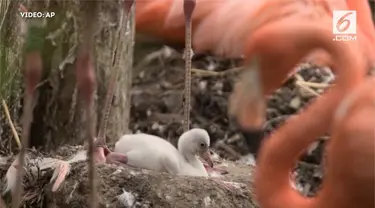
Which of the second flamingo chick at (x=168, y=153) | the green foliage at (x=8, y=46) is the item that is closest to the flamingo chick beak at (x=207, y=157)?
the second flamingo chick at (x=168, y=153)

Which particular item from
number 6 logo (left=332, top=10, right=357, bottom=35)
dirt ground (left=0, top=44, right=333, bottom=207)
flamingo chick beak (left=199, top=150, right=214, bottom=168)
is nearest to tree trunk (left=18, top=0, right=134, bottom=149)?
dirt ground (left=0, top=44, right=333, bottom=207)

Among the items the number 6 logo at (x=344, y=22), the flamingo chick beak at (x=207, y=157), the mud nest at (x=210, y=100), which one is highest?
the number 6 logo at (x=344, y=22)

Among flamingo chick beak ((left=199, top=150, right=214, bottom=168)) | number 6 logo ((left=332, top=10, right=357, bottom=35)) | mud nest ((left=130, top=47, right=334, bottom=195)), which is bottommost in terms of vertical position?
flamingo chick beak ((left=199, top=150, right=214, bottom=168))

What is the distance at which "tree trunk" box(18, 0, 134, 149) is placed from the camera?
1.36 metres

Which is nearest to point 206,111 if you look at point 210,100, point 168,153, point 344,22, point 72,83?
point 210,100

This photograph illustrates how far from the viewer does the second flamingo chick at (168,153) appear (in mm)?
1293

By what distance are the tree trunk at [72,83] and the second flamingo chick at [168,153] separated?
11cm

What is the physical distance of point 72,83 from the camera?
1543mm

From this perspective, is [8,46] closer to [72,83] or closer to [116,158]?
[116,158]

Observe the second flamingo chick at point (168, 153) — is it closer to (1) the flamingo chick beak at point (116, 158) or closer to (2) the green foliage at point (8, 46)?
(1) the flamingo chick beak at point (116, 158)

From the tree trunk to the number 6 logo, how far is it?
1.37 feet

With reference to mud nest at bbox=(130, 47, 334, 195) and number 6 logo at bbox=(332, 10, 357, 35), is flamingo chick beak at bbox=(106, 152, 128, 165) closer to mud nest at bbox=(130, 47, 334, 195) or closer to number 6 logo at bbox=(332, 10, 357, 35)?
mud nest at bbox=(130, 47, 334, 195)

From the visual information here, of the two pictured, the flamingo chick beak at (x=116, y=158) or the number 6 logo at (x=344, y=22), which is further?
the flamingo chick beak at (x=116, y=158)

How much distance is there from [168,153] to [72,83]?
13.2 inches
